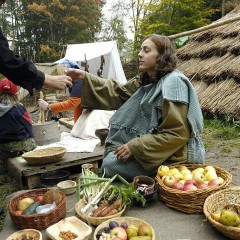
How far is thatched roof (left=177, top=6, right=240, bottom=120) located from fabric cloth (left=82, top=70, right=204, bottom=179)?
3263 millimetres

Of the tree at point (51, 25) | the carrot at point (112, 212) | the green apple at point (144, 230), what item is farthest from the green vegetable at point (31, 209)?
the tree at point (51, 25)

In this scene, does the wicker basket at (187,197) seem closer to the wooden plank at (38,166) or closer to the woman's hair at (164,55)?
the woman's hair at (164,55)

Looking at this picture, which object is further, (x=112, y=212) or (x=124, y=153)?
(x=124, y=153)

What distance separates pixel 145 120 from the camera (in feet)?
9.99

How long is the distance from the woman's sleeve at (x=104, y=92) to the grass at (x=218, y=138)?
1.51 meters

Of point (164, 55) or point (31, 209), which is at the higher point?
point (164, 55)

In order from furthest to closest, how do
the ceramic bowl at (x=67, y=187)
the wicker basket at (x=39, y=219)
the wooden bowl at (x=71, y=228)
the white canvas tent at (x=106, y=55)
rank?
the white canvas tent at (x=106, y=55) → the ceramic bowl at (x=67, y=187) → the wicker basket at (x=39, y=219) → the wooden bowl at (x=71, y=228)

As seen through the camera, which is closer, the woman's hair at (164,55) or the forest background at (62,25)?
the woman's hair at (164,55)

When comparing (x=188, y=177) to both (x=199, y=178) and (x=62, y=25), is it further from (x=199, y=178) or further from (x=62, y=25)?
(x=62, y=25)

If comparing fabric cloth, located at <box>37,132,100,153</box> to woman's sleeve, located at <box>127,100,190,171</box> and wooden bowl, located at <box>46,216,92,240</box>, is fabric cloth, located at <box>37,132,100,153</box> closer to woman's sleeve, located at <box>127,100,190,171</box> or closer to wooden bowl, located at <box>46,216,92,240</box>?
A: woman's sleeve, located at <box>127,100,190,171</box>

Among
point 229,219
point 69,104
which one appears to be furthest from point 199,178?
→ point 69,104

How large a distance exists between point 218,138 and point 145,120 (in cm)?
288

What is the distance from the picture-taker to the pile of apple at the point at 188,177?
2492 millimetres

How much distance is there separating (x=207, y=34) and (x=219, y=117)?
11.9 ft
